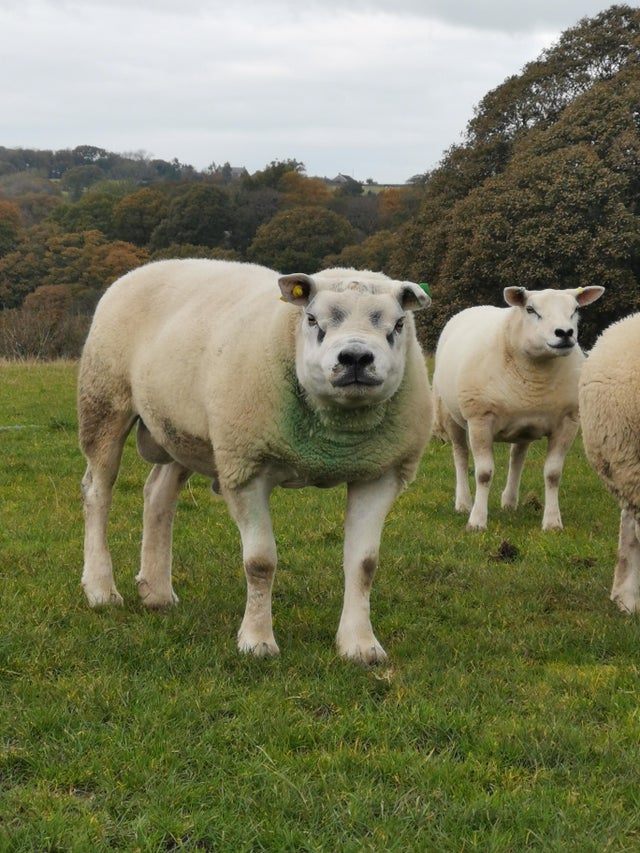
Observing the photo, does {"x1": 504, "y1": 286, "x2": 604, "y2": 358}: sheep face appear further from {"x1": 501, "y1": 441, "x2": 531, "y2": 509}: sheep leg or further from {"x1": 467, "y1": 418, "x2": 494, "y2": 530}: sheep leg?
{"x1": 501, "y1": 441, "x2": 531, "y2": 509}: sheep leg

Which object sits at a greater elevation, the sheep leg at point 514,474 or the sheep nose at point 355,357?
the sheep nose at point 355,357

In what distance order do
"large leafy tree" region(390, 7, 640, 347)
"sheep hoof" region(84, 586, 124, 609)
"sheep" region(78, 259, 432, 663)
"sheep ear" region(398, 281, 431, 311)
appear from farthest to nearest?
"large leafy tree" region(390, 7, 640, 347) → "sheep hoof" region(84, 586, 124, 609) → "sheep ear" region(398, 281, 431, 311) → "sheep" region(78, 259, 432, 663)

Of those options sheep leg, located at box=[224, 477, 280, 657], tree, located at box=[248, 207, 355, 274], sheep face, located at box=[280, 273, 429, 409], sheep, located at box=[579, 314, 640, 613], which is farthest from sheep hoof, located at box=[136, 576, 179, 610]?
tree, located at box=[248, 207, 355, 274]

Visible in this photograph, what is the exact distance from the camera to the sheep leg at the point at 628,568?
19.6 feet

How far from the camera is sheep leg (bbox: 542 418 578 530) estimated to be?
29.1ft

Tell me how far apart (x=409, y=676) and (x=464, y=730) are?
0.66 meters

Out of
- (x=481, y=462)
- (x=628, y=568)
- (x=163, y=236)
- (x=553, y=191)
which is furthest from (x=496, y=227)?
(x=163, y=236)

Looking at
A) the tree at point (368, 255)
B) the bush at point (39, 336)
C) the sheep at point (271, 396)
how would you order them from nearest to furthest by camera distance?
1. the sheep at point (271, 396)
2. the bush at point (39, 336)
3. the tree at point (368, 255)

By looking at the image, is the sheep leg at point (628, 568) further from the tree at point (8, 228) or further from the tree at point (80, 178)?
the tree at point (80, 178)

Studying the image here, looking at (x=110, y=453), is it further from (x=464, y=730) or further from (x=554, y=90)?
(x=554, y=90)

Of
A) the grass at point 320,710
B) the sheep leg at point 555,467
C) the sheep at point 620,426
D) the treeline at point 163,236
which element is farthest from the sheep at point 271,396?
the treeline at point 163,236

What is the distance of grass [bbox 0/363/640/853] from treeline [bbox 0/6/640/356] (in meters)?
15.3

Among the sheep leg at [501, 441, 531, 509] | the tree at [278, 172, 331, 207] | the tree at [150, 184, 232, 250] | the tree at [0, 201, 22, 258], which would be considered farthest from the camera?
the tree at [278, 172, 331, 207]

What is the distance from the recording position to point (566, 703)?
437 centimetres
